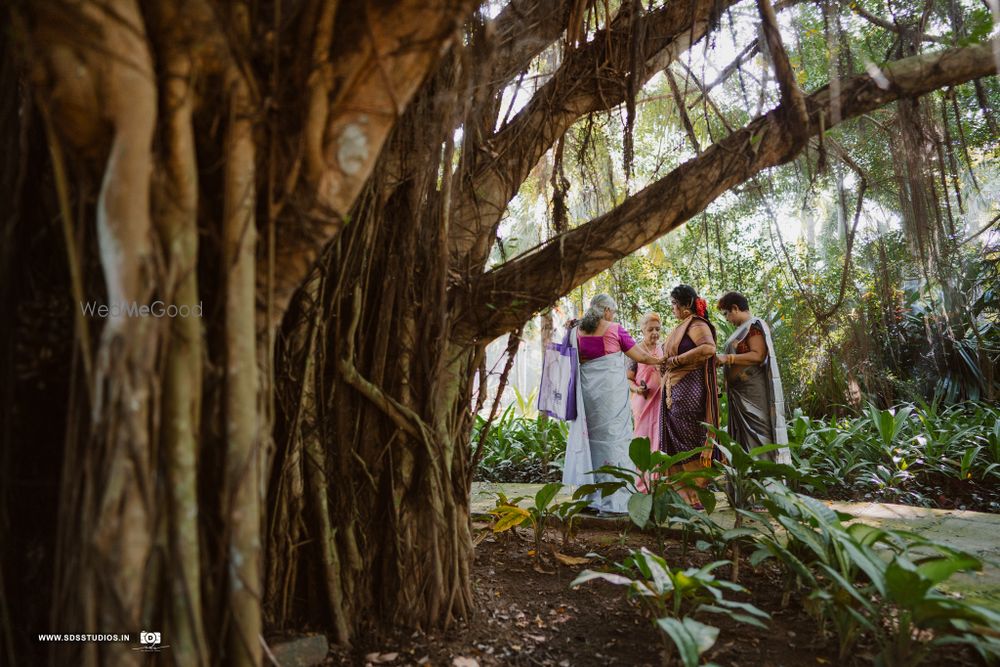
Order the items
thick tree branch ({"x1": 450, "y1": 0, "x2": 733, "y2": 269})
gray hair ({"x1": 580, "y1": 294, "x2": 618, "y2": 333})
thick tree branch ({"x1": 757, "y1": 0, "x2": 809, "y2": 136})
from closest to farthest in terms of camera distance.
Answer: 1. thick tree branch ({"x1": 757, "y1": 0, "x2": 809, "y2": 136})
2. thick tree branch ({"x1": 450, "y1": 0, "x2": 733, "y2": 269})
3. gray hair ({"x1": 580, "y1": 294, "x2": 618, "y2": 333})

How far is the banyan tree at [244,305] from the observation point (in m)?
1.09

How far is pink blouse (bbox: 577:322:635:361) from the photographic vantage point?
3.95m

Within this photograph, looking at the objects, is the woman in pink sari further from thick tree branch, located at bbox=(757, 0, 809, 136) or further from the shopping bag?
thick tree branch, located at bbox=(757, 0, 809, 136)

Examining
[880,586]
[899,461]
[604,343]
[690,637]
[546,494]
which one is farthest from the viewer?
[899,461]

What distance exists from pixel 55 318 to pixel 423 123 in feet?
3.92

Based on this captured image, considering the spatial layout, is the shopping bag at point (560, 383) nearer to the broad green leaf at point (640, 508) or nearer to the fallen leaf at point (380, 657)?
the broad green leaf at point (640, 508)

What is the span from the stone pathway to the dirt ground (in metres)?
0.52

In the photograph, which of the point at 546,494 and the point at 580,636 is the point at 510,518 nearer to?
the point at 546,494

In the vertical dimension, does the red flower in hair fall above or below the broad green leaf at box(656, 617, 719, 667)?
above

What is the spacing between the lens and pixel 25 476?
4.56 ft

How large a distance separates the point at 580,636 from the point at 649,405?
239 cm

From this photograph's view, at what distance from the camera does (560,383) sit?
151 inches
